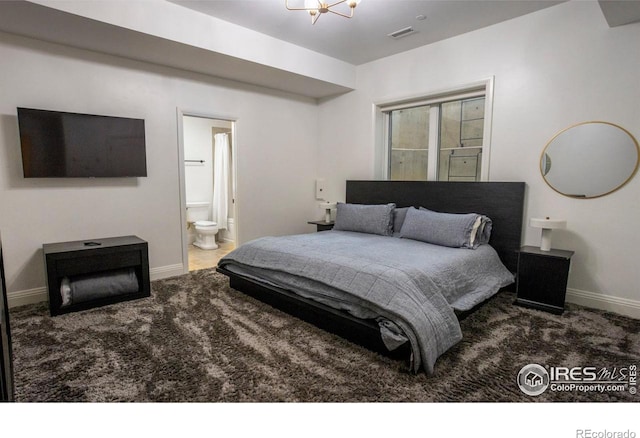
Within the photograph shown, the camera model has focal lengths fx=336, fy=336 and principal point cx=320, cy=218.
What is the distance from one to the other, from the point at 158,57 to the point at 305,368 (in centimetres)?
335

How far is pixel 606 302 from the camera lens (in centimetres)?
301

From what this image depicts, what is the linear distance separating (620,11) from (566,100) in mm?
720

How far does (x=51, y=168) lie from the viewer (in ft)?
10.1

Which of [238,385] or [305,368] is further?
[305,368]

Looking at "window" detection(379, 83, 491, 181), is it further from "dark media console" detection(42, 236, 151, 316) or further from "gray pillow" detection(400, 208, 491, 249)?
"dark media console" detection(42, 236, 151, 316)

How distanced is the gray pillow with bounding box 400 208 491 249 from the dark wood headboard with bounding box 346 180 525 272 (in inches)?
5.7

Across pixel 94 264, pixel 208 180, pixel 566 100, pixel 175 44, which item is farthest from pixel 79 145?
pixel 566 100

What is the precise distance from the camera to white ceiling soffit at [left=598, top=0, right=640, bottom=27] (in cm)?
248

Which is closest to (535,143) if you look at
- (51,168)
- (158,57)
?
(158,57)

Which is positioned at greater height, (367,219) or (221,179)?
(221,179)

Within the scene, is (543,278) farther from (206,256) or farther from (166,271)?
(206,256)

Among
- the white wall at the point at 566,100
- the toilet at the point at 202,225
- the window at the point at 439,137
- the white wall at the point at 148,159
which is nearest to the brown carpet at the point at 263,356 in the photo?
the white wall at the point at 566,100

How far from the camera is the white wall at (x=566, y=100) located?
2.86m

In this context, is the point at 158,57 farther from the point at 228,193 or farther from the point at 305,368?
the point at 305,368
